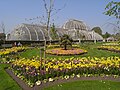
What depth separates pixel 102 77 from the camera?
11359mm

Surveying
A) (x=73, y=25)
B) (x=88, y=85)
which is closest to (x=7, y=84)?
(x=88, y=85)

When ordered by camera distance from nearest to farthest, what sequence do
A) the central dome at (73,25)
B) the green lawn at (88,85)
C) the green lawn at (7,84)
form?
1. the green lawn at (88,85)
2. the green lawn at (7,84)
3. the central dome at (73,25)

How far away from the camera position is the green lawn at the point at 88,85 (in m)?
9.29

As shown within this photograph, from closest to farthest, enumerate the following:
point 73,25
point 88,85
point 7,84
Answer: point 88,85 < point 7,84 < point 73,25

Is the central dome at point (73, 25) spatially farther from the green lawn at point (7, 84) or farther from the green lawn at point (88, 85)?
the green lawn at point (88, 85)

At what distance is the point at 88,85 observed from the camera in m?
9.73

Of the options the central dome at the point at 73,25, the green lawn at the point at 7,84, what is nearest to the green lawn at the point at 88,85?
the green lawn at the point at 7,84

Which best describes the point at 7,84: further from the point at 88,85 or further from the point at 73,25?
the point at 73,25

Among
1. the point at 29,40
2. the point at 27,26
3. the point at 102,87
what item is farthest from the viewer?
the point at 27,26

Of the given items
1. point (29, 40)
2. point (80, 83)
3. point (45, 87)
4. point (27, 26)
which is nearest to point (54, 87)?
point (45, 87)

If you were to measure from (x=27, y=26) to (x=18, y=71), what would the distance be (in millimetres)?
40300

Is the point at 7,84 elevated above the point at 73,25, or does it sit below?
below

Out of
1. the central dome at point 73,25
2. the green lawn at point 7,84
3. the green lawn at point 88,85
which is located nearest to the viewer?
the green lawn at point 88,85

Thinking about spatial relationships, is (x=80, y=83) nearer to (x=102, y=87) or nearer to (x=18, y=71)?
(x=102, y=87)
